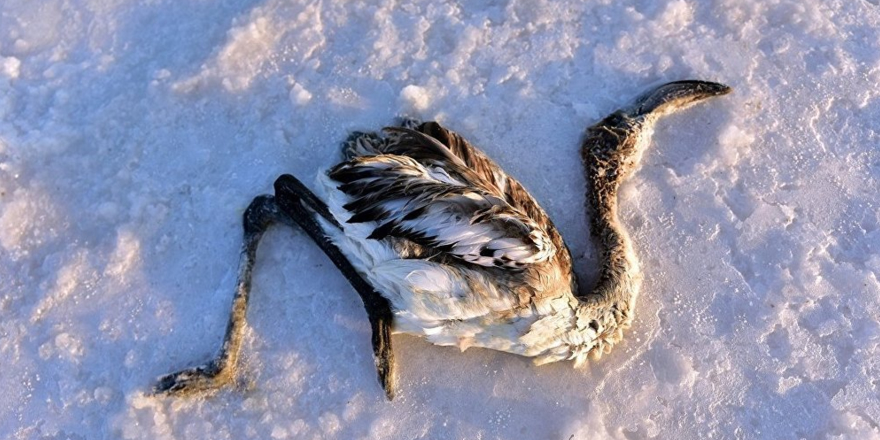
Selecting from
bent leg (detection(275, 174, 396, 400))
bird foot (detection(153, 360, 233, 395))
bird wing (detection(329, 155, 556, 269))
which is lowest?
bird foot (detection(153, 360, 233, 395))

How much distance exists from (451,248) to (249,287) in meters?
1.29

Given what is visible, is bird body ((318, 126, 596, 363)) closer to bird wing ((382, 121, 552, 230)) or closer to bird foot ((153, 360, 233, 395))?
bird wing ((382, 121, 552, 230))

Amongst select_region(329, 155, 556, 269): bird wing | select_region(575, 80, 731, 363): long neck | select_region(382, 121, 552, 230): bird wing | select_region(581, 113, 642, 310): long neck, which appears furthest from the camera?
select_region(581, 113, 642, 310): long neck

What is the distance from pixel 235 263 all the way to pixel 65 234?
39.4 inches

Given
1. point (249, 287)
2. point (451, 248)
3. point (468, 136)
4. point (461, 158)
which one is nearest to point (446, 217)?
point (451, 248)

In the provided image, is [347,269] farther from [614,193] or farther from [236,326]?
[614,193]

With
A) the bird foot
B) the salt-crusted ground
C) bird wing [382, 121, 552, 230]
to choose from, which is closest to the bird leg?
the bird foot

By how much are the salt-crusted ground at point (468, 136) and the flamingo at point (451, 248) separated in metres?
0.16

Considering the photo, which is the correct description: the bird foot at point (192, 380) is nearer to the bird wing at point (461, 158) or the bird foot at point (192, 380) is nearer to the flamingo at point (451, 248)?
the flamingo at point (451, 248)

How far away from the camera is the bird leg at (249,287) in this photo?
142 inches

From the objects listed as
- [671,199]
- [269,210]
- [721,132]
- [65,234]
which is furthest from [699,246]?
[65,234]

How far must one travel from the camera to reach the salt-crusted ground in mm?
3719

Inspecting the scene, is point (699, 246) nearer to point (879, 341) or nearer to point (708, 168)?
point (708, 168)

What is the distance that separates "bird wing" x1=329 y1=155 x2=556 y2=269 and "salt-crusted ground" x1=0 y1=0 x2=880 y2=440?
0.79m
